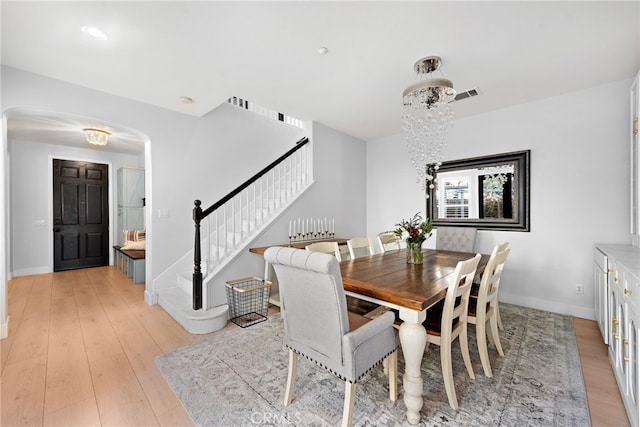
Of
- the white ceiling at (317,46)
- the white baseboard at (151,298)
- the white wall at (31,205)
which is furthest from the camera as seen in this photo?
the white wall at (31,205)

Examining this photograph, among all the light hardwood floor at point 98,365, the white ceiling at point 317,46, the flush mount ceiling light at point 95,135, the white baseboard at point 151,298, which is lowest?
the light hardwood floor at point 98,365

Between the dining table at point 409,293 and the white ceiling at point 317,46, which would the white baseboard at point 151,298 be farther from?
the dining table at point 409,293

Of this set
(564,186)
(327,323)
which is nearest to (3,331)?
(327,323)

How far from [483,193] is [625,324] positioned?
7.95 feet

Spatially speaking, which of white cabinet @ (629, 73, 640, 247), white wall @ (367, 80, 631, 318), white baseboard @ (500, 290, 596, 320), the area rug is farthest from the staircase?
white cabinet @ (629, 73, 640, 247)

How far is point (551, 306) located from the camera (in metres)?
3.31

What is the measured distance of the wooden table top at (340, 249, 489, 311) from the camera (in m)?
1.53

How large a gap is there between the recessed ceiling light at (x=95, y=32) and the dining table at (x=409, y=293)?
268 centimetres

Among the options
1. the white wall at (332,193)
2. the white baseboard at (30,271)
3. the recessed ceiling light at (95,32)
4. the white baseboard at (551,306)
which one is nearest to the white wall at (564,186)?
the white baseboard at (551,306)

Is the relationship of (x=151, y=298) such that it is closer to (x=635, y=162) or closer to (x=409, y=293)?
(x=409, y=293)

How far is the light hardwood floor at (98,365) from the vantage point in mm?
1591

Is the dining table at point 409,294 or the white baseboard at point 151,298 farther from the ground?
the dining table at point 409,294

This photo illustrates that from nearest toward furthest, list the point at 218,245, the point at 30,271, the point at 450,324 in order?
the point at 450,324
the point at 218,245
the point at 30,271

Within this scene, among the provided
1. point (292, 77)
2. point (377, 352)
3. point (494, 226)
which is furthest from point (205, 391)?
point (494, 226)
